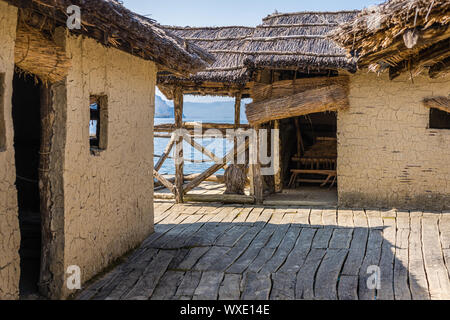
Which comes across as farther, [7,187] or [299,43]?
[299,43]

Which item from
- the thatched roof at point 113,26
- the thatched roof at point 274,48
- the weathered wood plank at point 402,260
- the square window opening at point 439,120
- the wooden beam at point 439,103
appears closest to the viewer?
the thatched roof at point 113,26

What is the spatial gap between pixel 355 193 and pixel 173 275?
5038mm

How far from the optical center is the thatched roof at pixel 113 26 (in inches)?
169

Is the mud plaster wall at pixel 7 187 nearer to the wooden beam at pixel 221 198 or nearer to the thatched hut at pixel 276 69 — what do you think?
the thatched hut at pixel 276 69

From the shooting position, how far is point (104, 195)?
6.15 metres

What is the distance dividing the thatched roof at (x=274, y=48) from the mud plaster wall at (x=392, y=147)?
0.89 m

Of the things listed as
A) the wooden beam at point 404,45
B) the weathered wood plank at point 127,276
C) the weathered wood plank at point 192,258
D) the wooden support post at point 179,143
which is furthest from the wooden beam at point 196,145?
the wooden beam at point 404,45

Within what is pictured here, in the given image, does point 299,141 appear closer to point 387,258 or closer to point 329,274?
point 387,258

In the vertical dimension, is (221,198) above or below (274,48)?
below

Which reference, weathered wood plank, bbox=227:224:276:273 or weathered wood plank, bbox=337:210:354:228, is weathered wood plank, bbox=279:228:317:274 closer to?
weathered wood plank, bbox=227:224:276:273

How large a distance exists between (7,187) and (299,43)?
7095mm

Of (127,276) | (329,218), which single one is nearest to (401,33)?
(127,276)

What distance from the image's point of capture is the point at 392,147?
31.0 ft
